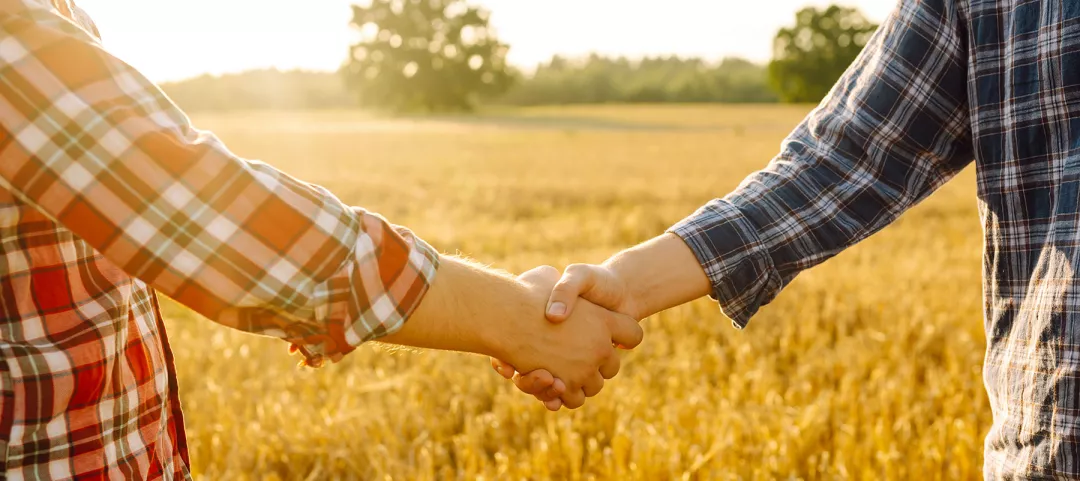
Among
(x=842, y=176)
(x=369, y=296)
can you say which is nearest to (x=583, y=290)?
(x=842, y=176)

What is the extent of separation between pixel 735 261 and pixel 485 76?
57.1m

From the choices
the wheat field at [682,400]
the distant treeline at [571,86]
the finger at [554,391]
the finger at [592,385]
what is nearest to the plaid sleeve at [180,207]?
the finger at [554,391]

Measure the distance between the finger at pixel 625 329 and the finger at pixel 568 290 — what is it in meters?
0.12

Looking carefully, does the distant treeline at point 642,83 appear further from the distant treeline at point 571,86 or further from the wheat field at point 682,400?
the wheat field at point 682,400

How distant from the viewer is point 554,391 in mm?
2160

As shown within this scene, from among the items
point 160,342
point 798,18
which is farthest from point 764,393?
point 798,18

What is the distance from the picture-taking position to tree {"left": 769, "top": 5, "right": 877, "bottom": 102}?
53.4m

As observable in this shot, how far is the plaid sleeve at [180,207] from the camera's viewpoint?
114cm

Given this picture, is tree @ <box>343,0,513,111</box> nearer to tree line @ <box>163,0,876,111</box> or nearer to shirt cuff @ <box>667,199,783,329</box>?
tree line @ <box>163,0,876,111</box>

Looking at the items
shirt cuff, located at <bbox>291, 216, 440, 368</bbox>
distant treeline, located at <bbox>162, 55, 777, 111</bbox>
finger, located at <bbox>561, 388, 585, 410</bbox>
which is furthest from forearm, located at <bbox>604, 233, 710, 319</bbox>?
distant treeline, located at <bbox>162, 55, 777, 111</bbox>

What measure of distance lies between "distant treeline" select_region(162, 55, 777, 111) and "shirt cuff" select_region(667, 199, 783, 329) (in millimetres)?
50521

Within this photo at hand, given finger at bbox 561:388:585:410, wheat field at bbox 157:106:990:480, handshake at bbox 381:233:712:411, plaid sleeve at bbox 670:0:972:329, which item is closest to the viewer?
plaid sleeve at bbox 670:0:972:329

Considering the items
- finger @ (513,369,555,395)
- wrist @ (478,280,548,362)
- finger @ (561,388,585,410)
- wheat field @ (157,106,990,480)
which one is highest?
wrist @ (478,280,548,362)

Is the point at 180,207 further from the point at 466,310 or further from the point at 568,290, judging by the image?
the point at 568,290
